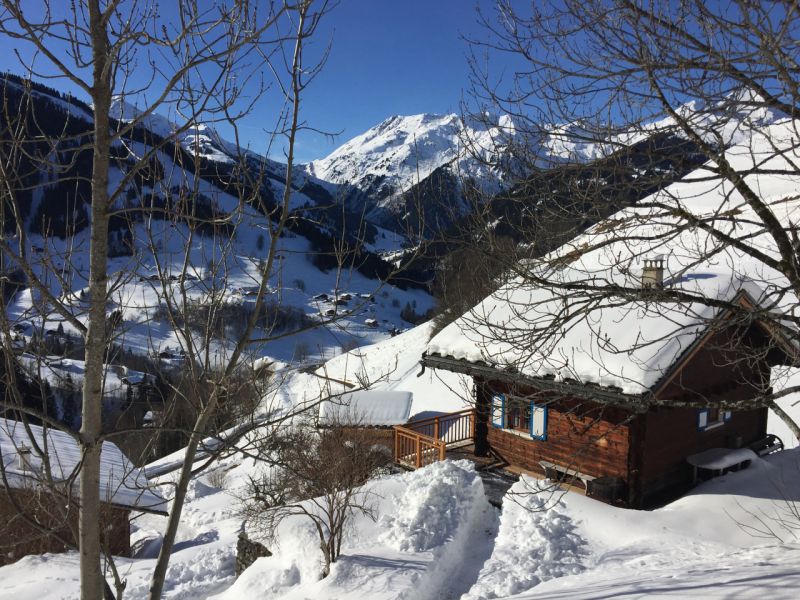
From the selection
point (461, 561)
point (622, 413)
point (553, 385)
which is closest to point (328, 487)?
point (461, 561)

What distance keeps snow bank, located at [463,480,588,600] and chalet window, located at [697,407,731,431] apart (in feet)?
13.2

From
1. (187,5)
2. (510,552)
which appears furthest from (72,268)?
(510,552)

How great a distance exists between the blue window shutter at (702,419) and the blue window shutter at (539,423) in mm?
2928

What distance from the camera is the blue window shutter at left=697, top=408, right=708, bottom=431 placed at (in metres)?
11.1

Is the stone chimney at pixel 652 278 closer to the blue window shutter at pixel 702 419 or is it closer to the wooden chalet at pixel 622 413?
the wooden chalet at pixel 622 413

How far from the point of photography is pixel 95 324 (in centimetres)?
302

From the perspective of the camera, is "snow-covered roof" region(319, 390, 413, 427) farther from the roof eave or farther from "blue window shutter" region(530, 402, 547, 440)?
"blue window shutter" region(530, 402, 547, 440)

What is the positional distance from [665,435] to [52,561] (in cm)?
1226

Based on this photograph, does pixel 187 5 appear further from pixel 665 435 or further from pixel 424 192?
pixel 665 435

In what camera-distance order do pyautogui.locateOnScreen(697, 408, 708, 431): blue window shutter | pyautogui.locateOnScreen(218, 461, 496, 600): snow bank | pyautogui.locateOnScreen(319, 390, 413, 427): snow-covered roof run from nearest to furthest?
pyautogui.locateOnScreen(218, 461, 496, 600): snow bank < pyautogui.locateOnScreen(697, 408, 708, 431): blue window shutter < pyautogui.locateOnScreen(319, 390, 413, 427): snow-covered roof

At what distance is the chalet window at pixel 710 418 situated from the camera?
1115 centimetres

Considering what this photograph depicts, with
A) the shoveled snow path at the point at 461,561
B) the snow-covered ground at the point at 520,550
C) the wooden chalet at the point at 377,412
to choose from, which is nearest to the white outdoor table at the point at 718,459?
the snow-covered ground at the point at 520,550

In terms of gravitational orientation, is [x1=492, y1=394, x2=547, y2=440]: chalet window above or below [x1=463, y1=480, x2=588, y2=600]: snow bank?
above

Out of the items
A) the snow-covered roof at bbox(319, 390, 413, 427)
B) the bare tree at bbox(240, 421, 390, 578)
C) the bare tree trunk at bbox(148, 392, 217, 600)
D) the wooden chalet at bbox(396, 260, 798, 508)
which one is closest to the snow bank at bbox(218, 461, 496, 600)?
the bare tree at bbox(240, 421, 390, 578)
